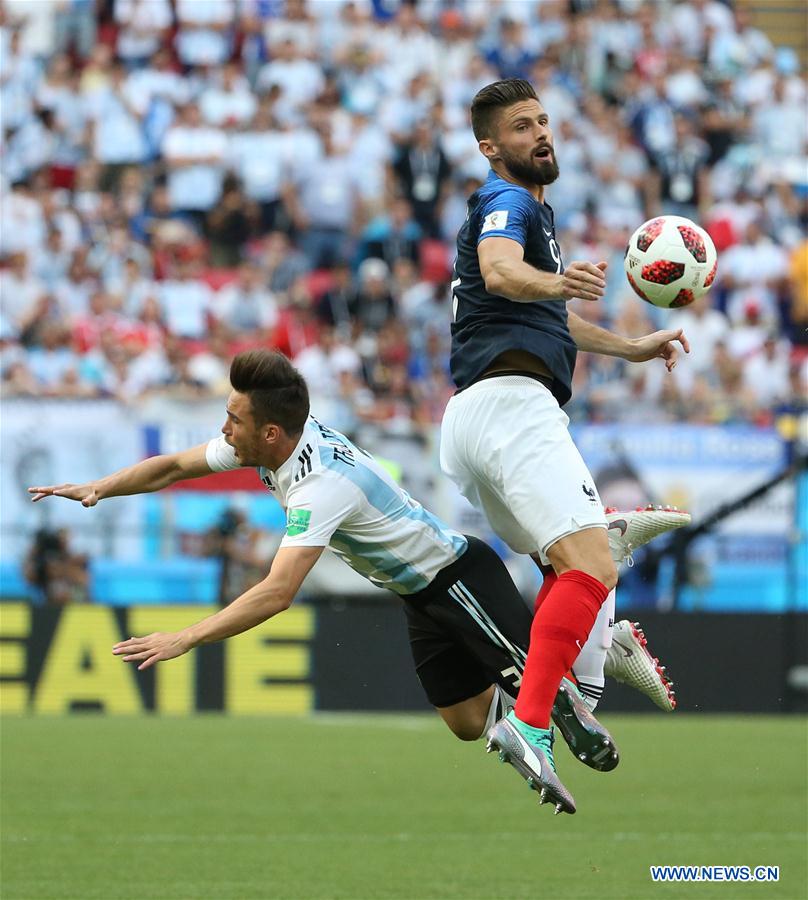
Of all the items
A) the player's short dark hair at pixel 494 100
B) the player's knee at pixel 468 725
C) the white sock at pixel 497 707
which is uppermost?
the player's short dark hair at pixel 494 100

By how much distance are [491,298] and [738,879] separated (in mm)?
3024

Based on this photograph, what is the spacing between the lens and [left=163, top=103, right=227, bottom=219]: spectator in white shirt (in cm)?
1895

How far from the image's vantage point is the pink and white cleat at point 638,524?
760cm

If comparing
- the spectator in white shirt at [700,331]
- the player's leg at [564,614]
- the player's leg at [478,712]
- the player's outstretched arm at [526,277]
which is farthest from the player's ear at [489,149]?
the spectator in white shirt at [700,331]

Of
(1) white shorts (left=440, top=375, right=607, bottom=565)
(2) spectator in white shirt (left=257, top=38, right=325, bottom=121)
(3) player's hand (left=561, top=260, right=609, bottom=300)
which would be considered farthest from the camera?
(2) spectator in white shirt (left=257, top=38, right=325, bottom=121)

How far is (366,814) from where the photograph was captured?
1005 centimetres

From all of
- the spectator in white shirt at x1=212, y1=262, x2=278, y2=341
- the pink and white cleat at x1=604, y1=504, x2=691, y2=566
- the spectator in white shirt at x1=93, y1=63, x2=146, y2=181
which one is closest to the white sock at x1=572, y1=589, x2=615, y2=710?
the pink and white cleat at x1=604, y1=504, x2=691, y2=566

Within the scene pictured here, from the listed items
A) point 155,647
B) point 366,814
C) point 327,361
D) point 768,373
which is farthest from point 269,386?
point 768,373

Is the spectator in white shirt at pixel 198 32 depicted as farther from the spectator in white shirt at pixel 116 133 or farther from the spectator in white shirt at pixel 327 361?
the spectator in white shirt at pixel 327 361

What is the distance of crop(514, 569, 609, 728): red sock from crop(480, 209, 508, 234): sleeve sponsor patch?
135 cm

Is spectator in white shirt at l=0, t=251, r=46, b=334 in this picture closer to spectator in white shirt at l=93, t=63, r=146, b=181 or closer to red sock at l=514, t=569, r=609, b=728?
spectator in white shirt at l=93, t=63, r=146, b=181

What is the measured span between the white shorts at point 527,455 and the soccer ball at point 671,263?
65cm

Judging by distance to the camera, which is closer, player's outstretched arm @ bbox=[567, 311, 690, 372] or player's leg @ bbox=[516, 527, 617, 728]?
player's leg @ bbox=[516, 527, 617, 728]

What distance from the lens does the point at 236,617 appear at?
6242mm
